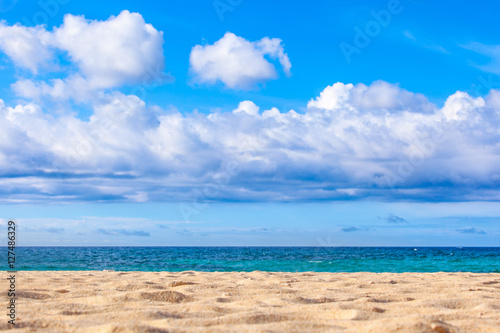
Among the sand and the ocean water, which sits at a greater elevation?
the sand

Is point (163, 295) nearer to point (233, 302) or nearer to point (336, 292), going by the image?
point (233, 302)

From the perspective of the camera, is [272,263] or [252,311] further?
[272,263]

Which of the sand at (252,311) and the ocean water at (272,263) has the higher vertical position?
the sand at (252,311)

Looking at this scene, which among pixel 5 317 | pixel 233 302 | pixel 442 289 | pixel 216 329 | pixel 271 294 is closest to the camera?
pixel 216 329

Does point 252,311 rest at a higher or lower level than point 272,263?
higher

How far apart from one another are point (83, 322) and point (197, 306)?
152 cm

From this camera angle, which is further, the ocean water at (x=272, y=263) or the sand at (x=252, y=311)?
the ocean water at (x=272, y=263)

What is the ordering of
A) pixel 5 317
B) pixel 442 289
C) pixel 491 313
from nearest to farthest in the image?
pixel 5 317 → pixel 491 313 → pixel 442 289

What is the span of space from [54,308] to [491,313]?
5.23 m

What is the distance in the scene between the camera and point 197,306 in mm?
5359

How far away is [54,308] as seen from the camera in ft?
17.3

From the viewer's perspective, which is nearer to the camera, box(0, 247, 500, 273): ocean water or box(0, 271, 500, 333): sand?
box(0, 271, 500, 333): sand

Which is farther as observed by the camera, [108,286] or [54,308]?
[108,286]

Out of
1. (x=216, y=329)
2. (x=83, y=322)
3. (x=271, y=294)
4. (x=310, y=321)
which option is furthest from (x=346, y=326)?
(x=271, y=294)
